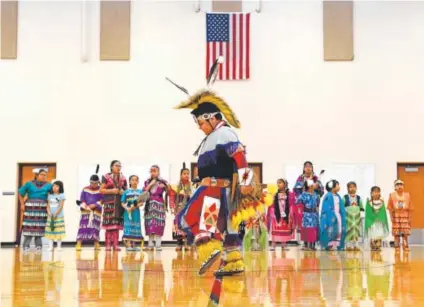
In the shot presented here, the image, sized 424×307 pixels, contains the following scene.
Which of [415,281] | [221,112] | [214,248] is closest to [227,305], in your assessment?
[214,248]

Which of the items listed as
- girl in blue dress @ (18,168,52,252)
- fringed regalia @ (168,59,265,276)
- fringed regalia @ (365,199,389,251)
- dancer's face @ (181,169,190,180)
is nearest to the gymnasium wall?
fringed regalia @ (365,199,389,251)

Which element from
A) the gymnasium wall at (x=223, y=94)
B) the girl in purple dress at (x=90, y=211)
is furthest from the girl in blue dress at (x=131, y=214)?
the gymnasium wall at (x=223, y=94)

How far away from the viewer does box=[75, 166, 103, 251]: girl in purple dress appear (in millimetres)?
8672

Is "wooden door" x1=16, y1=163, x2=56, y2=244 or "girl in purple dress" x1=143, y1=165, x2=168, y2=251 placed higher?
"wooden door" x1=16, y1=163, x2=56, y2=244

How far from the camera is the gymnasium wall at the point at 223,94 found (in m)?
11.8

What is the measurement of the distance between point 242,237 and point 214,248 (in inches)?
217

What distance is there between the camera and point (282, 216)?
924cm

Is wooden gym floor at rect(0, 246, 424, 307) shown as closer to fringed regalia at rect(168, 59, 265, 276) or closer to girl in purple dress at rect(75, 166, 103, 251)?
fringed regalia at rect(168, 59, 265, 276)

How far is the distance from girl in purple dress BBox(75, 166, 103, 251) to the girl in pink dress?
8.34 ft

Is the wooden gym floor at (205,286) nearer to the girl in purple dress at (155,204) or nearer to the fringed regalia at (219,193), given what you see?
the fringed regalia at (219,193)

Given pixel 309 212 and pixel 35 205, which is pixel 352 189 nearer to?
pixel 309 212

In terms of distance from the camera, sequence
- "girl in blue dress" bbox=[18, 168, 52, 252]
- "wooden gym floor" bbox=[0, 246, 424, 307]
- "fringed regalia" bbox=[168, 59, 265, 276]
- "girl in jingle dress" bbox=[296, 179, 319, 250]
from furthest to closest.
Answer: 1. "girl in jingle dress" bbox=[296, 179, 319, 250]
2. "girl in blue dress" bbox=[18, 168, 52, 252]
3. "fringed regalia" bbox=[168, 59, 265, 276]
4. "wooden gym floor" bbox=[0, 246, 424, 307]

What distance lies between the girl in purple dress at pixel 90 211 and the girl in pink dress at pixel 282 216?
254cm

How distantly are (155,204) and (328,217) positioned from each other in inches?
102
